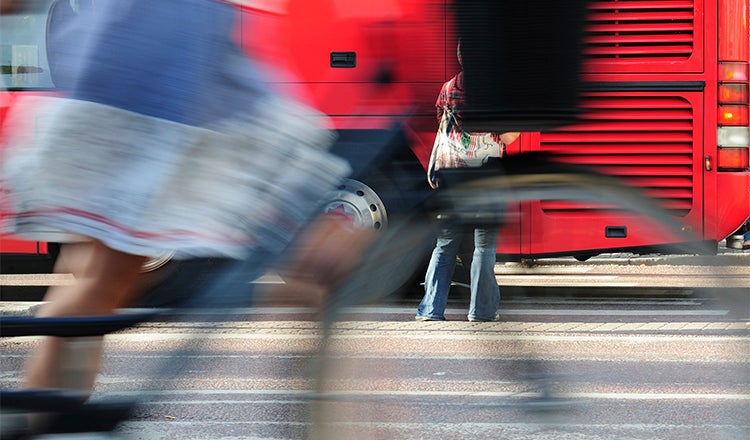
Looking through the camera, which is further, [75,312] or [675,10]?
[675,10]

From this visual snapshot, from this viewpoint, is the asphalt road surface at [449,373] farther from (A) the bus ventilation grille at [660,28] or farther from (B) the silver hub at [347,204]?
(A) the bus ventilation grille at [660,28]

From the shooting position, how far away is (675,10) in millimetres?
8758

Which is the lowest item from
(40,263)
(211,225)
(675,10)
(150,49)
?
(40,263)

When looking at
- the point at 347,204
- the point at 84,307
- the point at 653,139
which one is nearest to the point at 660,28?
the point at 653,139

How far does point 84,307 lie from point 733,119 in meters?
7.09

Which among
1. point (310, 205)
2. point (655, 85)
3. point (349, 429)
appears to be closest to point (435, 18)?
point (310, 205)

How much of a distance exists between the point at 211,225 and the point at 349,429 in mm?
558

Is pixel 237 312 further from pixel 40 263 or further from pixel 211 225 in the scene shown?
pixel 40 263

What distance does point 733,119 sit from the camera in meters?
8.77

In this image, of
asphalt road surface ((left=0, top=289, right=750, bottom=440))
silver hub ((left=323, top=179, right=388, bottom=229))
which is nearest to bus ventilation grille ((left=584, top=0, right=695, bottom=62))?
asphalt road surface ((left=0, top=289, right=750, bottom=440))

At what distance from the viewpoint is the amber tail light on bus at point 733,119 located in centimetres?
874

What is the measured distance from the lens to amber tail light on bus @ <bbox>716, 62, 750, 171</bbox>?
28.7 ft

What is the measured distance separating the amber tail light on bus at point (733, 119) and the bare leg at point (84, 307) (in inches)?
274

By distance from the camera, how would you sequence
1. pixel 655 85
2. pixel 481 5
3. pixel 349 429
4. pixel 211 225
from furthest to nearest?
1. pixel 655 85
2. pixel 349 429
3. pixel 211 225
4. pixel 481 5
